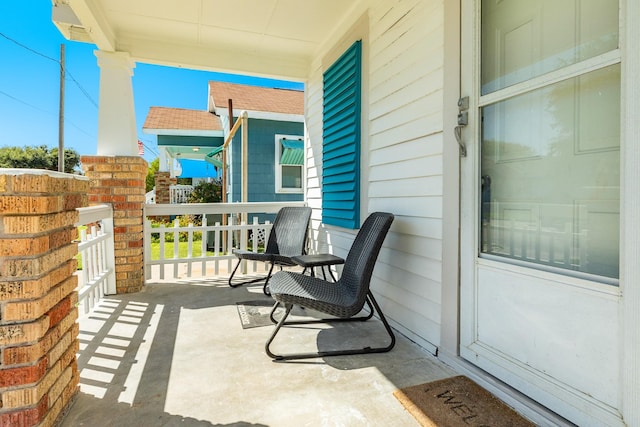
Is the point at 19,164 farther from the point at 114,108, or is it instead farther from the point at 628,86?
the point at 628,86

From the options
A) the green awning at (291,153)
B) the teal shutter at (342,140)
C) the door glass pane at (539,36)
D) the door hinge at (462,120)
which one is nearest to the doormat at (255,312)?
the teal shutter at (342,140)

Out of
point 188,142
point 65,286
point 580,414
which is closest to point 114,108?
point 65,286

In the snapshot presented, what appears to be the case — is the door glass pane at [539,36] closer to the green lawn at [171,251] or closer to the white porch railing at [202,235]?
the white porch railing at [202,235]

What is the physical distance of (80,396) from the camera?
1.82 m

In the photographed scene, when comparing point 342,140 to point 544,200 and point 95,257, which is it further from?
point 95,257

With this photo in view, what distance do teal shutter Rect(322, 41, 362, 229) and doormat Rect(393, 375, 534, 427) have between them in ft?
5.74

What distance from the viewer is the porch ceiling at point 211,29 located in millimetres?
3369

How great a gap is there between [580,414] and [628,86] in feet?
4.23

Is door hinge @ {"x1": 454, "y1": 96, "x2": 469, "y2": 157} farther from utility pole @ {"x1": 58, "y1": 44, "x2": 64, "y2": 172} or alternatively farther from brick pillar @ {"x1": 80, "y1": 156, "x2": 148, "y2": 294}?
utility pole @ {"x1": 58, "y1": 44, "x2": 64, "y2": 172}

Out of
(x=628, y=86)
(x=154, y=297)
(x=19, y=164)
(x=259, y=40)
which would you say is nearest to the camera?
(x=628, y=86)

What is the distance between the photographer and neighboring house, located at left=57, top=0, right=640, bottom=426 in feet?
4.40

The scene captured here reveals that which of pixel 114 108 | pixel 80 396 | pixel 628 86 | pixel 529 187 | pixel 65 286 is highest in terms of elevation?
pixel 114 108

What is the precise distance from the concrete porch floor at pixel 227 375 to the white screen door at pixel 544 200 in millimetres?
568

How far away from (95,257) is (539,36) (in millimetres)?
3890
